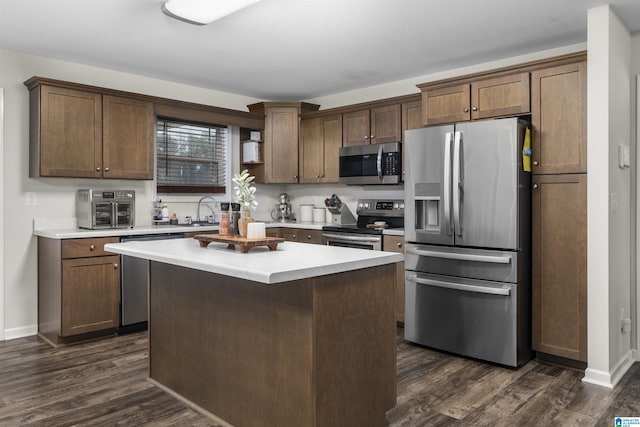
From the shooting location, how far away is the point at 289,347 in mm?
2070

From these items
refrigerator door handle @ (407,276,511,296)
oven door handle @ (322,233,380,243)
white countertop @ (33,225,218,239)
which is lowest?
refrigerator door handle @ (407,276,511,296)

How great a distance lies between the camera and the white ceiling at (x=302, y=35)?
303 centimetres

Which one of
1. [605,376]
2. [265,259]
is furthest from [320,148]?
[605,376]

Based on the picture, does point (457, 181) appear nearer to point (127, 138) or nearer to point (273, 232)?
point (273, 232)

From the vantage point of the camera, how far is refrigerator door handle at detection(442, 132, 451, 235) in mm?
3441

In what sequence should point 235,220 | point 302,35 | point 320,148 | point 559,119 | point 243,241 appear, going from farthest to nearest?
point 320,148, point 302,35, point 559,119, point 235,220, point 243,241

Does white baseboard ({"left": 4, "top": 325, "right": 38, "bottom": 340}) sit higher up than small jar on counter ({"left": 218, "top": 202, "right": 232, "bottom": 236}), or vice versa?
small jar on counter ({"left": 218, "top": 202, "right": 232, "bottom": 236})

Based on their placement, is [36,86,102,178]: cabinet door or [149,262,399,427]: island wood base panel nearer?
[149,262,399,427]: island wood base panel

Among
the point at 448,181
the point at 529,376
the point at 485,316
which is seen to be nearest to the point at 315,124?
the point at 448,181

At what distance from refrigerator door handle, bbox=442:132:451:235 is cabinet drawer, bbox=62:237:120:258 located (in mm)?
2664

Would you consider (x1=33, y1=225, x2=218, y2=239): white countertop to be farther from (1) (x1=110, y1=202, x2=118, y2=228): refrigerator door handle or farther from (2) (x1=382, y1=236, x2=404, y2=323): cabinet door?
(2) (x1=382, y1=236, x2=404, y2=323): cabinet door

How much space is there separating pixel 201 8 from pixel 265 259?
163 cm

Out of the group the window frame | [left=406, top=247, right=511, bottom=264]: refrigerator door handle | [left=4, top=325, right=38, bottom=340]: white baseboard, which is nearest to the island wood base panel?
[left=406, top=247, right=511, bottom=264]: refrigerator door handle

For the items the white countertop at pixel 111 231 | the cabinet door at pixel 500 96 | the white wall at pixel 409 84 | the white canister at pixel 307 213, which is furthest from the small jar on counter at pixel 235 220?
the white canister at pixel 307 213
